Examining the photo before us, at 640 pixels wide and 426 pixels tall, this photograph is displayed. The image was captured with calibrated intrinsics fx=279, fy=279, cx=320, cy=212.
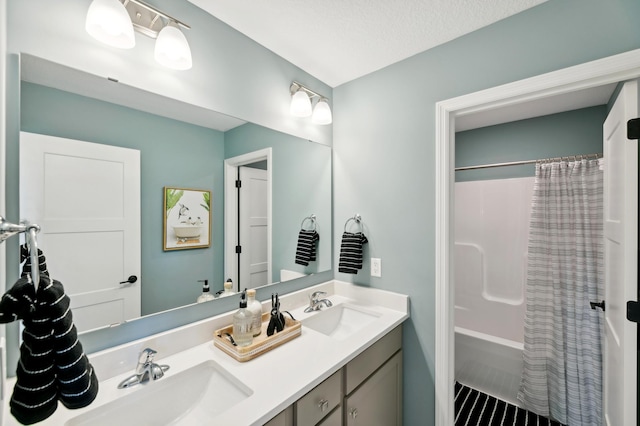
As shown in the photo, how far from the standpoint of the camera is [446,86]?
1.51 m

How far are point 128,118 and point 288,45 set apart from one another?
3.04 ft

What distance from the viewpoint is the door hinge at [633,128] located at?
42.3 inches

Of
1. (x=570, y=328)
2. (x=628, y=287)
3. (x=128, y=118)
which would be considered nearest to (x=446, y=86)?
(x=628, y=287)

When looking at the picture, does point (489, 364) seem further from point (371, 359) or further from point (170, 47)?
A: point (170, 47)

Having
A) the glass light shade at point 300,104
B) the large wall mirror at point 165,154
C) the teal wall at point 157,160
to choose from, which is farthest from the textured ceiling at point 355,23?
the teal wall at point 157,160

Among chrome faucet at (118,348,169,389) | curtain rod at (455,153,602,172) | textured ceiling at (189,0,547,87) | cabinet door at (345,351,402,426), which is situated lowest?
cabinet door at (345,351,402,426)

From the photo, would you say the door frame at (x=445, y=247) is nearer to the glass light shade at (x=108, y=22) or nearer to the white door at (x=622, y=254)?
the white door at (x=622, y=254)

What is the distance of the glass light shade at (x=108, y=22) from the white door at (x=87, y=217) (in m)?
0.37

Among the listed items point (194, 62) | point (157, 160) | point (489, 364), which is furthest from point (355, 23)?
point (489, 364)

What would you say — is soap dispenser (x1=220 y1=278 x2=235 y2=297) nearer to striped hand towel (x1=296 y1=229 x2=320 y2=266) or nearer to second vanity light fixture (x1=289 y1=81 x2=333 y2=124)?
striped hand towel (x1=296 y1=229 x2=320 y2=266)

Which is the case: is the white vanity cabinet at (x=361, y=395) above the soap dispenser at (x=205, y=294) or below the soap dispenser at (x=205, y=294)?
below

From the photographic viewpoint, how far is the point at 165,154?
3.85ft

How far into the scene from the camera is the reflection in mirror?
932 millimetres

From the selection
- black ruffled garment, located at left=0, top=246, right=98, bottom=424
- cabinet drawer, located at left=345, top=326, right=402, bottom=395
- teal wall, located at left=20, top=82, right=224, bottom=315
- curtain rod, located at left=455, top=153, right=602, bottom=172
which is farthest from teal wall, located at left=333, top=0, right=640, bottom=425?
black ruffled garment, located at left=0, top=246, right=98, bottom=424
